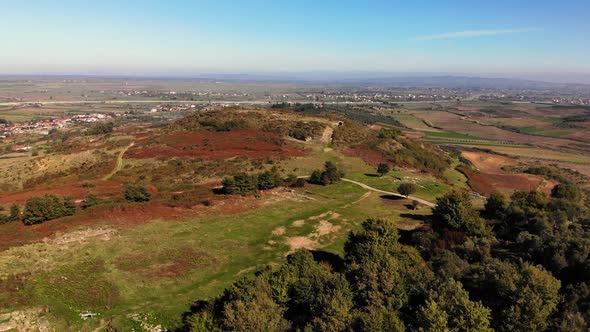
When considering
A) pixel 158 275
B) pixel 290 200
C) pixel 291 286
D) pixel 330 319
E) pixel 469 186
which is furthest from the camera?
pixel 469 186

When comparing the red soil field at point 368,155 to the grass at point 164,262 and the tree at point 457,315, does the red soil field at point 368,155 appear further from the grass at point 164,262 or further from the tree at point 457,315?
the tree at point 457,315

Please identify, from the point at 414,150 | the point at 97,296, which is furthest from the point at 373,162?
the point at 97,296

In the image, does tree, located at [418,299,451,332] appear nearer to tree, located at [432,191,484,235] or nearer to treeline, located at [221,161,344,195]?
tree, located at [432,191,484,235]

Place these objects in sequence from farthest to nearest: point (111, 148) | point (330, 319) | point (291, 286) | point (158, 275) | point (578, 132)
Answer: point (578, 132) → point (111, 148) → point (158, 275) → point (291, 286) → point (330, 319)

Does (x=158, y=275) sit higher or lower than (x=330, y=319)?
lower

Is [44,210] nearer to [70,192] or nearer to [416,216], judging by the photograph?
[70,192]

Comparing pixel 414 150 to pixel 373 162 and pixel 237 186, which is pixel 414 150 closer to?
pixel 373 162
